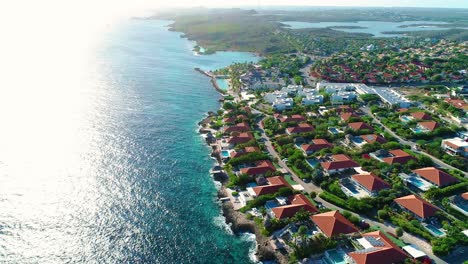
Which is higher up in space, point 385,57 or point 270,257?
point 385,57

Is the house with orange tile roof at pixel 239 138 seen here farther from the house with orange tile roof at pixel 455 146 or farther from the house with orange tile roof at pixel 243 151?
the house with orange tile roof at pixel 455 146

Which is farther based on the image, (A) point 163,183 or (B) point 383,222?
(A) point 163,183

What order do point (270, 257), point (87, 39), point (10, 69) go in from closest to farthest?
point (270, 257) < point (10, 69) < point (87, 39)

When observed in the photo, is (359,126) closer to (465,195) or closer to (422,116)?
(422,116)

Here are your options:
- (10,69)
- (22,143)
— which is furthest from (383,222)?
(10,69)

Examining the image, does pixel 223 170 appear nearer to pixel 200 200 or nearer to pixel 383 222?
pixel 200 200

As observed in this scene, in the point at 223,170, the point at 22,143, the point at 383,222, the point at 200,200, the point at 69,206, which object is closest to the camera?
the point at 383,222
